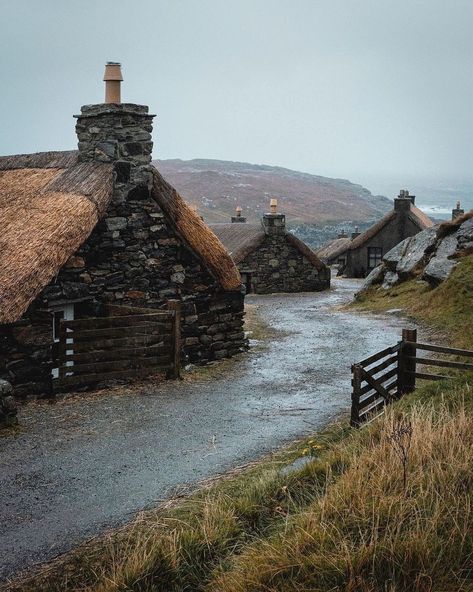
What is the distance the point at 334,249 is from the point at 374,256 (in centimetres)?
1345

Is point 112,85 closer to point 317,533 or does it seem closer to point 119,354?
point 119,354

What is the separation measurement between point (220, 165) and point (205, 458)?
156073 millimetres

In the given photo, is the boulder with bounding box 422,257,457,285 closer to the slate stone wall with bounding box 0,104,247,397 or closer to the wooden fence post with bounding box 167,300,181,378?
the slate stone wall with bounding box 0,104,247,397

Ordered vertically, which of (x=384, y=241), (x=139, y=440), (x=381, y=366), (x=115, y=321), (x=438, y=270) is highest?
(x=384, y=241)

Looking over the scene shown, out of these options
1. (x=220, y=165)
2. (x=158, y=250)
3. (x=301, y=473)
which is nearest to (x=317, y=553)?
(x=301, y=473)

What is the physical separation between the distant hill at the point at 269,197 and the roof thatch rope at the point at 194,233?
68695 millimetres

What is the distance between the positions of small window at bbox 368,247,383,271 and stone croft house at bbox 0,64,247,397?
92.1 ft

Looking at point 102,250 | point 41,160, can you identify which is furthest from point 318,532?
point 41,160

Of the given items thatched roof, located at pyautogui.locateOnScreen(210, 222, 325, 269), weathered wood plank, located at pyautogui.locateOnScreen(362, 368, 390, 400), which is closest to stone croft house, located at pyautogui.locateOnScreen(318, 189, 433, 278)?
thatched roof, located at pyautogui.locateOnScreen(210, 222, 325, 269)

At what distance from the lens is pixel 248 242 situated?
1435 inches

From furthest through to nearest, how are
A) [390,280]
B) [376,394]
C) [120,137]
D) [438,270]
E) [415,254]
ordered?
[390,280]
[415,254]
[438,270]
[120,137]
[376,394]

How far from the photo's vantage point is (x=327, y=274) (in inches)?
1483

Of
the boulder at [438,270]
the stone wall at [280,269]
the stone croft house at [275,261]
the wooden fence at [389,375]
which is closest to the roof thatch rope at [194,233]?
the wooden fence at [389,375]

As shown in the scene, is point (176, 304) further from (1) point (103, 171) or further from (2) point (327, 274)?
(2) point (327, 274)
